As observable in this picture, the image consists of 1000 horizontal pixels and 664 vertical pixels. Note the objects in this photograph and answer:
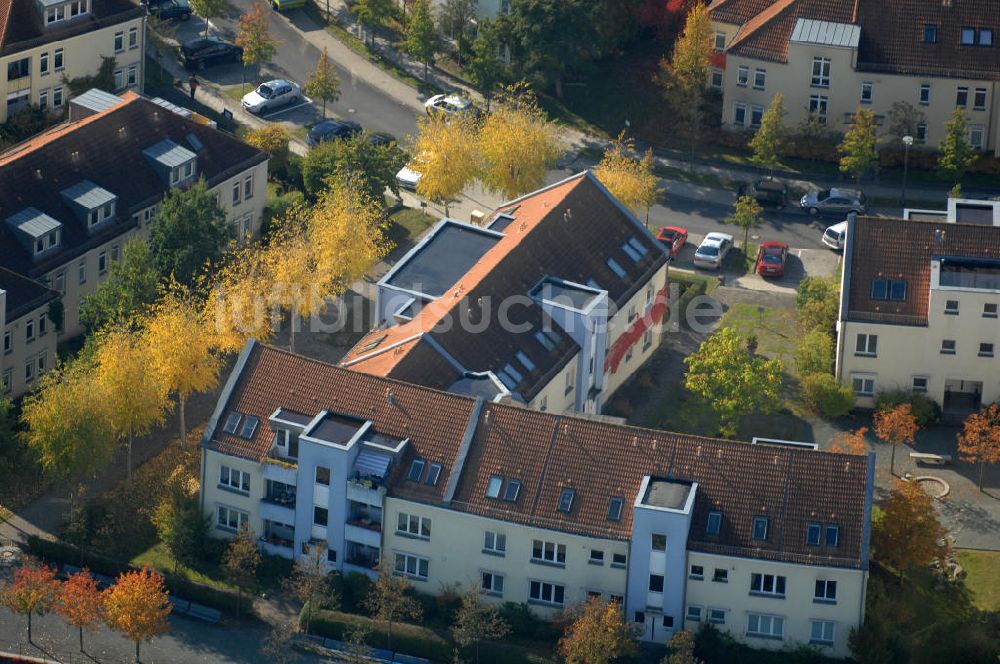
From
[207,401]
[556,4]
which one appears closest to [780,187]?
[556,4]

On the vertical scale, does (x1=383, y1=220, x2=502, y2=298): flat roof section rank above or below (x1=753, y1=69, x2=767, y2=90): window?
below

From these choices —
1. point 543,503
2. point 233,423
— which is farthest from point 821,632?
point 233,423

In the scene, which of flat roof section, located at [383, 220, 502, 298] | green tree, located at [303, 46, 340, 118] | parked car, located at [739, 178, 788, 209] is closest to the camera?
flat roof section, located at [383, 220, 502, 298]

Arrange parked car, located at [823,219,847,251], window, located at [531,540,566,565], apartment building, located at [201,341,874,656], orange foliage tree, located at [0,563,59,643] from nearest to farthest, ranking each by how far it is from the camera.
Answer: apartment building, located at [201,341,874,656] → orange foliage tree, located at [0,563,59,643] → window, located at [531,540,566,565] → parked car, located at [823,219,847,251]

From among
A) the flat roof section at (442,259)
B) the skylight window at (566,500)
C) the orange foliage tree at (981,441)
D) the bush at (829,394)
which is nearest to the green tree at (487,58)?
the flat roof section at (442,259)

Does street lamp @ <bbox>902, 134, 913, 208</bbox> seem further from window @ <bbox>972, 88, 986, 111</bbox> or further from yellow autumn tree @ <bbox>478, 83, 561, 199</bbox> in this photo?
yellow autumn tree @ <bbox>478, 83, 561, 199</bbox>

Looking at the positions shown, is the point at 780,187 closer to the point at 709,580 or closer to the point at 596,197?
the point at 596,197

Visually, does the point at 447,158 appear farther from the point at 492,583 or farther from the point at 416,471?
the point at 492,583

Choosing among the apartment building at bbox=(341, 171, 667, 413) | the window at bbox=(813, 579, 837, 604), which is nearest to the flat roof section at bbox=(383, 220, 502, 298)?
the apartment building at bbox=(341, 171, 667, 413)
